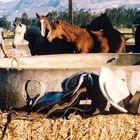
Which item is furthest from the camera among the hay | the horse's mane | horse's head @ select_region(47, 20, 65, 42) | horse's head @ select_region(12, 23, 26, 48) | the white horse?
horse's head @ select_region(12, 23, 26, 48)

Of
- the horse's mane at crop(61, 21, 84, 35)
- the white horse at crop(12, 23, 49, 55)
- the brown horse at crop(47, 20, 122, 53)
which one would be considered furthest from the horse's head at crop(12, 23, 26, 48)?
the horse's mane at crop(61, 21, 84, 35)

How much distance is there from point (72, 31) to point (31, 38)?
250 cm

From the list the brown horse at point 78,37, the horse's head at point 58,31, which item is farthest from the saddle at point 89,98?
the horse's head at point 58,31

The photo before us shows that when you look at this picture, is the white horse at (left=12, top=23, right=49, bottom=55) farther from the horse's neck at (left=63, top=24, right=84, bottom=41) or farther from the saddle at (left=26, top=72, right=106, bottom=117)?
the saddle at (left=26, top=72, right=106, bottom=117)

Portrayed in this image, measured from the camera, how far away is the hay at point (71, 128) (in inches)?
241

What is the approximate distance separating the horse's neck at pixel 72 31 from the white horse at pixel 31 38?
1237mm

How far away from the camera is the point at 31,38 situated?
16.2m

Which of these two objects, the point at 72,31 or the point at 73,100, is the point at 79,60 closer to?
the point at 73,100

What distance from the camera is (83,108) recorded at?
662cm

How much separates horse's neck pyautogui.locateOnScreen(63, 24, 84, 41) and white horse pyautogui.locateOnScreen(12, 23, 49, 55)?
1.24 metres

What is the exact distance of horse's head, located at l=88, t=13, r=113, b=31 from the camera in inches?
650

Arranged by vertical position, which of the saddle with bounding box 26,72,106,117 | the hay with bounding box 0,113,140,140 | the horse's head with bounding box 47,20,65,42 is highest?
the saddle with bounding box 26,72,106,117

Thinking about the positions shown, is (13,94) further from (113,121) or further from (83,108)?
(113,121)

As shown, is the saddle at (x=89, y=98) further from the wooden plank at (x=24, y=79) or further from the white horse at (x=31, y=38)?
the white horse at (x=31, y=38)
